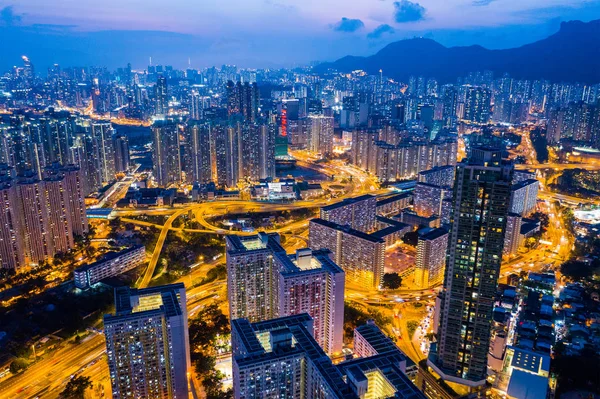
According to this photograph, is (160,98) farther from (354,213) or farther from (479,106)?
Result: (354,213)

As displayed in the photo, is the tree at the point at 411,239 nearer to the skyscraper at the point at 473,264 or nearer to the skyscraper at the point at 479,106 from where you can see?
the skyscraper at the point at 473,264

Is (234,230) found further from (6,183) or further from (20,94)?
(20,94)

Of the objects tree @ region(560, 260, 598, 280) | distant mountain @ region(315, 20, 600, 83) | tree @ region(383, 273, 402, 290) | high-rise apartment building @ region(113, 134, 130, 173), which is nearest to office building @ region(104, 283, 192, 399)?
tree @ region(383, 273, 402, 290)

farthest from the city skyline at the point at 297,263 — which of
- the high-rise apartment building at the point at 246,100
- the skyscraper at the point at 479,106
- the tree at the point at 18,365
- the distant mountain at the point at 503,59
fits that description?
the distant mountain at the point at 503,59

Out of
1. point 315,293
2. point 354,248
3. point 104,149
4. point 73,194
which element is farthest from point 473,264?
point 104,149

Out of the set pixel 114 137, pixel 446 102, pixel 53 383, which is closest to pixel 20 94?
pixel 114 137
